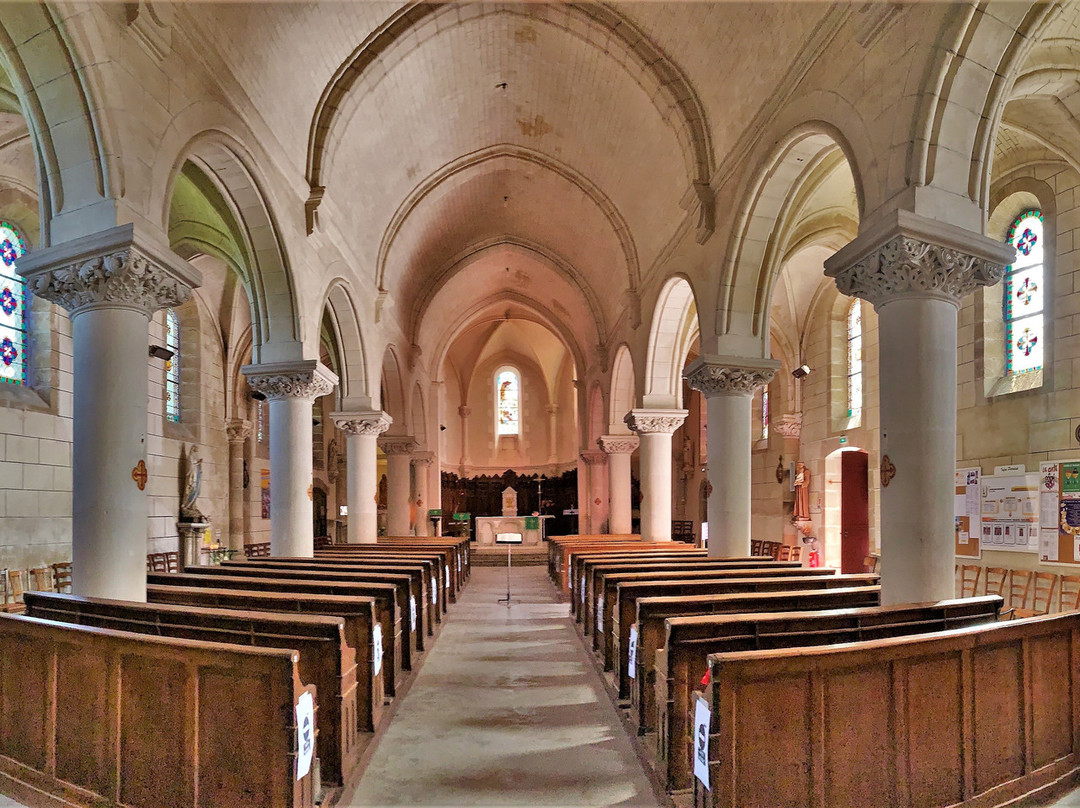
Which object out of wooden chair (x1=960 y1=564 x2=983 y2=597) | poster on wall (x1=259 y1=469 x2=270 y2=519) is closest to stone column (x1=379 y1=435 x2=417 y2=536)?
poster on wall (x1=259 y1=469 x2=270 y2=519)

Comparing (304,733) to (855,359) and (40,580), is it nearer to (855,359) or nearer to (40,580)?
(40,580)

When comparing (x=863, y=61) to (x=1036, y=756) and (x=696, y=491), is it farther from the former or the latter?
(x=696, y=491)

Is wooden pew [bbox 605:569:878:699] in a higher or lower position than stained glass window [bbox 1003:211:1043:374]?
lower

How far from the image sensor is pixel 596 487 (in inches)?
890

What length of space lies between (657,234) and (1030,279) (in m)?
6.11

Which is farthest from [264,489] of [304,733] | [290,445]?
[304,733]

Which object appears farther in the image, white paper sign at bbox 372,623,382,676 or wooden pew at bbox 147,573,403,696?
wooden pew at bbox 147,573,403,696

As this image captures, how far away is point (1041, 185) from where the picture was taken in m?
9.55

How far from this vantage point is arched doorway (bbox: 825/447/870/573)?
15.4m

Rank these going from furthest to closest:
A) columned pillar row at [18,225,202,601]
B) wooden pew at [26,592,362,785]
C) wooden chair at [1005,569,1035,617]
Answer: wooden chair at [1005,569,1035,617], columned pillar row at [18,225,202,601], wooden pew at [26,592,362,785]

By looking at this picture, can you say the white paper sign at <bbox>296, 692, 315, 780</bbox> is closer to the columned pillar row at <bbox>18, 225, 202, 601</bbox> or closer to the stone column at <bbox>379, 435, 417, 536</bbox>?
the columned pillar row at <bbox>18, 225, 202, 601</bbox>

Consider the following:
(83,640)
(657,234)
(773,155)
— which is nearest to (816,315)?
(657,234)

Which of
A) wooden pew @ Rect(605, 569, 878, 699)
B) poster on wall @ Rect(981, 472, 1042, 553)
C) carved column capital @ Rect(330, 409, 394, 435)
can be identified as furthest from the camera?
carved column capital @ Rect(330, 409, 394, 435)

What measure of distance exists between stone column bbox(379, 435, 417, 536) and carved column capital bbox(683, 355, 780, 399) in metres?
12.5
